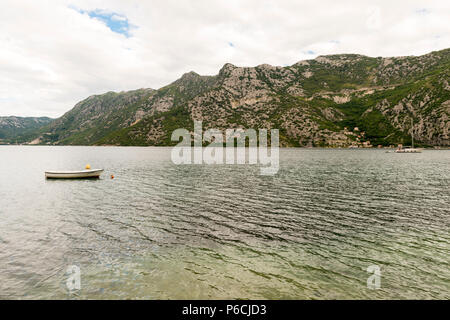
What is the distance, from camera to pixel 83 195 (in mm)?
42906

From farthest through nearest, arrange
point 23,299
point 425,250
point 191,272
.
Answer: point 425,250 < point 191,272 < point 23,299

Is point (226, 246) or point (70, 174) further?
point (70, 174)

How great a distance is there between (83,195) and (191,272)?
35.6 metres

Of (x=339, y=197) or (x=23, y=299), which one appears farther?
(x=339, y=197)

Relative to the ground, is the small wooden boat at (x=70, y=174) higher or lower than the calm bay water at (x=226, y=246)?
higher

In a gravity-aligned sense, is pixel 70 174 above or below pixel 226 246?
above

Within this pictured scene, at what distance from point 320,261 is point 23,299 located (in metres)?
19.0

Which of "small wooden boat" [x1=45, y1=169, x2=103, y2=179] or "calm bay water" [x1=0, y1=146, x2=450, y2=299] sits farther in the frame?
"small wooden boat" [x1=45, y1=169, x2=103, y2=179]

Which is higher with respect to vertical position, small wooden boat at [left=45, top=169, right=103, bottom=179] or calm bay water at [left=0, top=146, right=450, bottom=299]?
small wooden boat at [left=45, top=169, right=103, bottom=179]

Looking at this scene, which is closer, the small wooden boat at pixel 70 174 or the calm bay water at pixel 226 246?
the calm bay water at pixel 226 246
